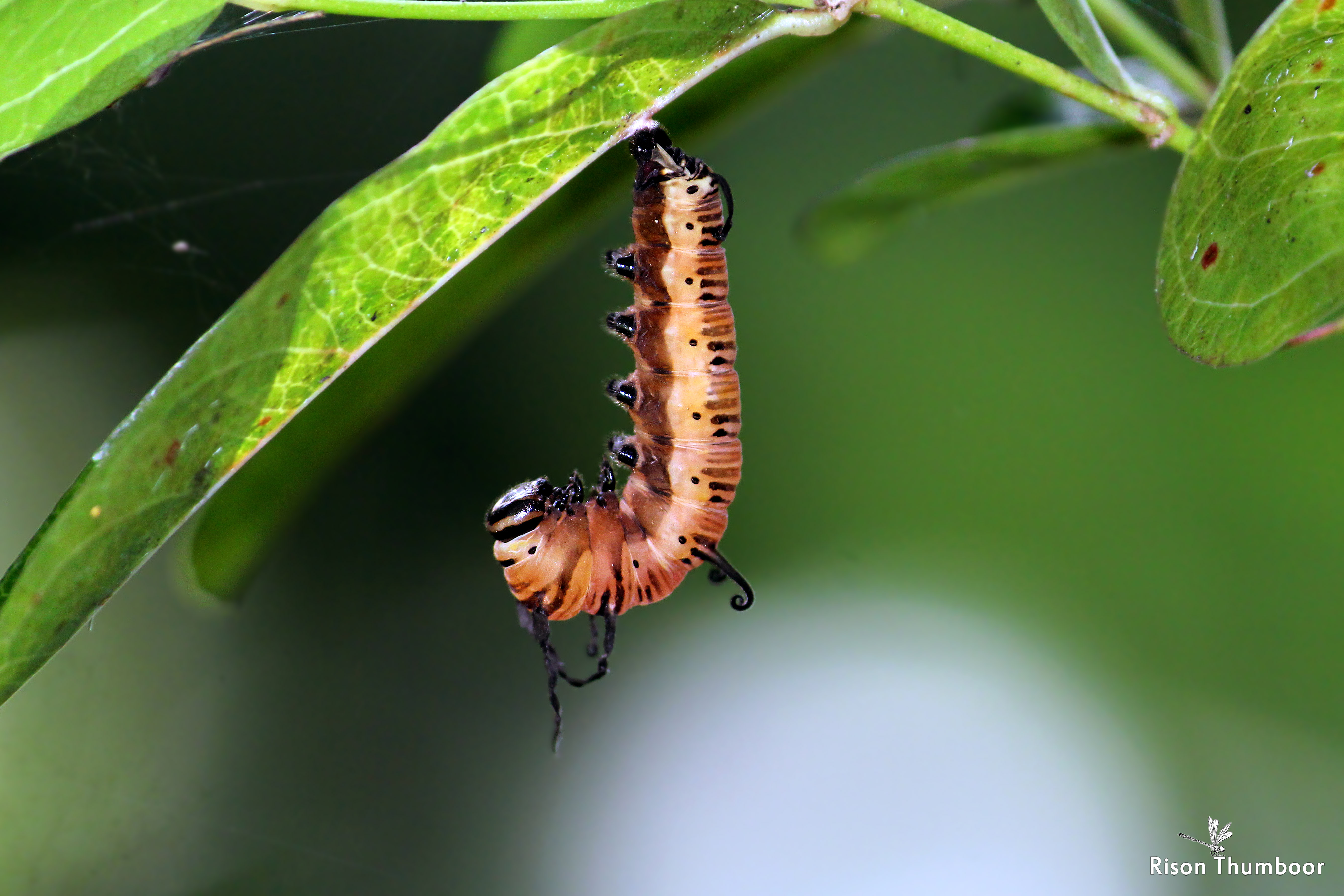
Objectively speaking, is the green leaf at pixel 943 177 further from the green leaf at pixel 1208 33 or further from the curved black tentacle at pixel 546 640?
the curved black tentacle at pixel 546 640

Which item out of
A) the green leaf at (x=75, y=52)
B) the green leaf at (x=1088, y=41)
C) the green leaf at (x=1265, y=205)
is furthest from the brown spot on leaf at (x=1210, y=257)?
the green leaf at (x=75, y=52)

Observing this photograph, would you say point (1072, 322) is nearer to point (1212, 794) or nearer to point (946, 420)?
Answer: point (946, 420)

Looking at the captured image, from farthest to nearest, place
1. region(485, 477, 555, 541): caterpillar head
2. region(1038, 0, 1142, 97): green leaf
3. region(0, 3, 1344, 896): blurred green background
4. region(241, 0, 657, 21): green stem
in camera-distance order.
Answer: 1. region(0, 3, 1344, 896): blurred green background
2. region(485, 477, 555, 541): caterpillar head
3. region(1038, 0, 1142, 97): green leaf
4. region(241, 0, 657, 21): green stem

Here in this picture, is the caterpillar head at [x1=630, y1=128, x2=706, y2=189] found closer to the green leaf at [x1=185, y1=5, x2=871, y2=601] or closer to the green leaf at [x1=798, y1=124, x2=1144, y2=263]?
the green leaf at [x1=185, y1=5, x2=871, y2=601]

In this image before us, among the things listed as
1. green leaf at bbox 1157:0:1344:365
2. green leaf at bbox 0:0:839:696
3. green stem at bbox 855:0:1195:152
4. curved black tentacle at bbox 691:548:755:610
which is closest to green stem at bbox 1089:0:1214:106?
green stem at bbox 855:0:1195:152

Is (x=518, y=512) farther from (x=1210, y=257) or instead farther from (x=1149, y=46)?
(x=1149, y=46)
